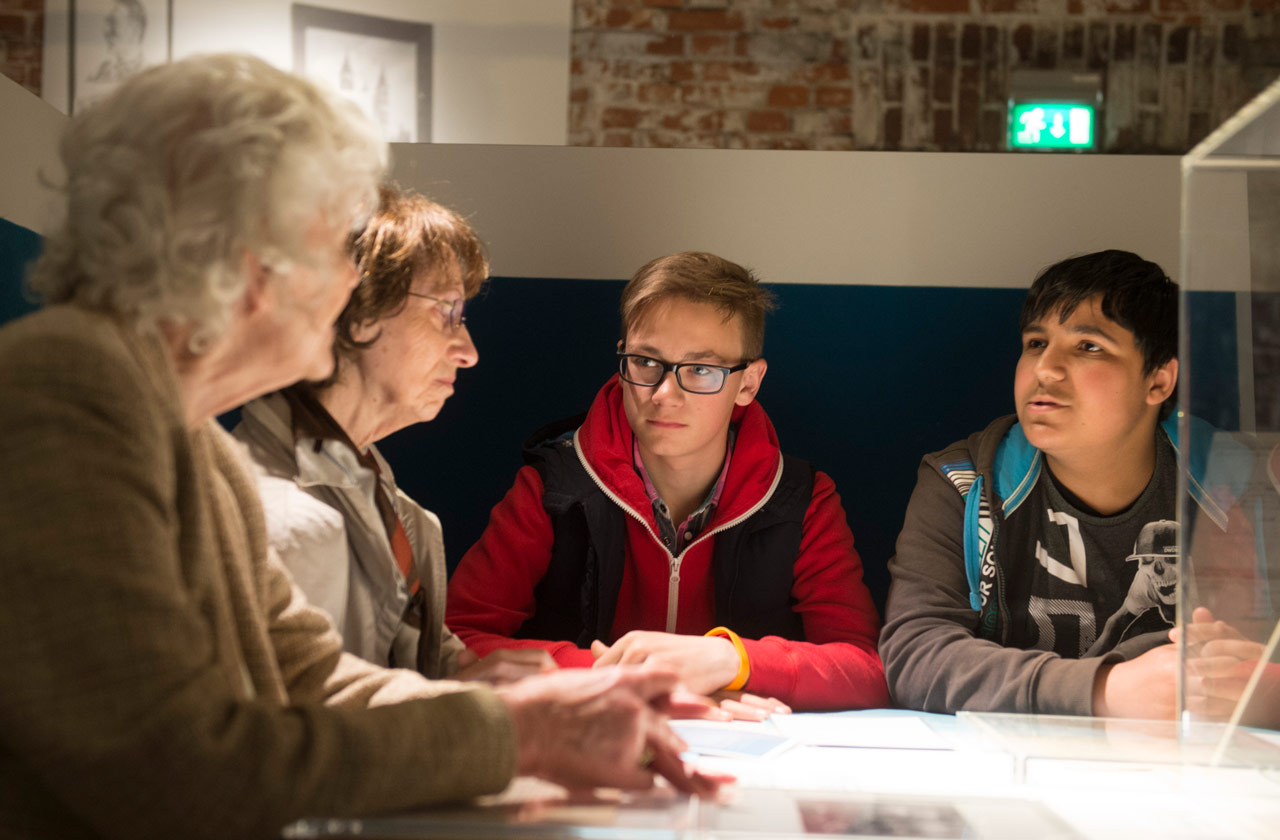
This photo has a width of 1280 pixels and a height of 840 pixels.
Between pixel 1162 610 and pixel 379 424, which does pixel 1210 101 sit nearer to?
pixel 1162 610

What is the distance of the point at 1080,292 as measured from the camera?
204 cm

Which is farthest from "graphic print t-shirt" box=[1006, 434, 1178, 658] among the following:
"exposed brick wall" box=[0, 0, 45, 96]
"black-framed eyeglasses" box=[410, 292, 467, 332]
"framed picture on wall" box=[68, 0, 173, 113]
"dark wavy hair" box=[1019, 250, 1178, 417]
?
"exposed brick wall" box=[0, 0, 45, 96]

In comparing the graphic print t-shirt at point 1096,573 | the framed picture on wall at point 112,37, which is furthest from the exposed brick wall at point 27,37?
the graphic print t-shirt at point 1096,573

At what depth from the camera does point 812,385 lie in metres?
2.66

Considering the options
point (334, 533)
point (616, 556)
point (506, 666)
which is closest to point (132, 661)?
point (334, 533)

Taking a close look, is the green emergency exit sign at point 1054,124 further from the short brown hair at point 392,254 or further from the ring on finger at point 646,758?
the ring on finger at point 646,758

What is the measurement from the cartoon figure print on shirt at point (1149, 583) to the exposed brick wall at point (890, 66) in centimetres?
194

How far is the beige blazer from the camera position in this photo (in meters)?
0.74

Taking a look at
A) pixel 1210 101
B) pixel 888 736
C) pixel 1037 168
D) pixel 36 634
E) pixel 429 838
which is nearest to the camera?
pixel 36 634

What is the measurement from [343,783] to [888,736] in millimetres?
969

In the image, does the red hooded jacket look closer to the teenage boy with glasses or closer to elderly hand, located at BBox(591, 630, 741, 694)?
the teenage boy with glasses

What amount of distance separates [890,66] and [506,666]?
8.96ft

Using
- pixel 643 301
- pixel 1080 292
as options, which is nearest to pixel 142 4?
pixel 643 301

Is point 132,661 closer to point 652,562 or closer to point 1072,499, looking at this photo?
point 652,562
